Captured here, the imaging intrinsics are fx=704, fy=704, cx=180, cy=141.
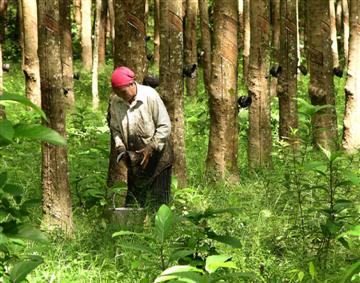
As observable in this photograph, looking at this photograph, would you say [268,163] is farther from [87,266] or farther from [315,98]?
[87,266]

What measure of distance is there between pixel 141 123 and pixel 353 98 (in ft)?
17.8

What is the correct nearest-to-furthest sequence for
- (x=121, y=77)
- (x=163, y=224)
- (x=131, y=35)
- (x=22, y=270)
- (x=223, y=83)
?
1. (x=22, y=270)
2. (x=163, y=224)
3. (x=121, y=77)
4. (x=131, y=35)
5. (x=223, y=83)

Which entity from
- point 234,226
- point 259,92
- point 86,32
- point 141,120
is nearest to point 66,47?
point 259,92

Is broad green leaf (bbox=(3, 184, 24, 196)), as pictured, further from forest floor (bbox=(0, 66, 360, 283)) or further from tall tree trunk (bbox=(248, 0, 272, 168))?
tall tree trunk (bbox=(248, 0, 272, 168))

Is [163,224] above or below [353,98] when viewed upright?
below

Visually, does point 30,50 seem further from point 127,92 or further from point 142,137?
point 127,92

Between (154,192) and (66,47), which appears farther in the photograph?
(66,47)

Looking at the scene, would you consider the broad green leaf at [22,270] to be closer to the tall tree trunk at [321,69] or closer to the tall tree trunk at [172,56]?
the tall tree trunk at [172,56]

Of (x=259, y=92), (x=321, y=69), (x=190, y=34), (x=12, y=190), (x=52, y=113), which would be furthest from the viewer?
(x=190, y=34)

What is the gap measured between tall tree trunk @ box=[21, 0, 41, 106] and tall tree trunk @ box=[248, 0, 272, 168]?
5331 mm

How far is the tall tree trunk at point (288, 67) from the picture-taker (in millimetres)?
10555

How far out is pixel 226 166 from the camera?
9.31 metres

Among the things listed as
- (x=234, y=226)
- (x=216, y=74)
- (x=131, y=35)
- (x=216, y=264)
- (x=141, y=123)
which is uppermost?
(x=131, y=35)

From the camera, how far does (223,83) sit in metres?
8.91
